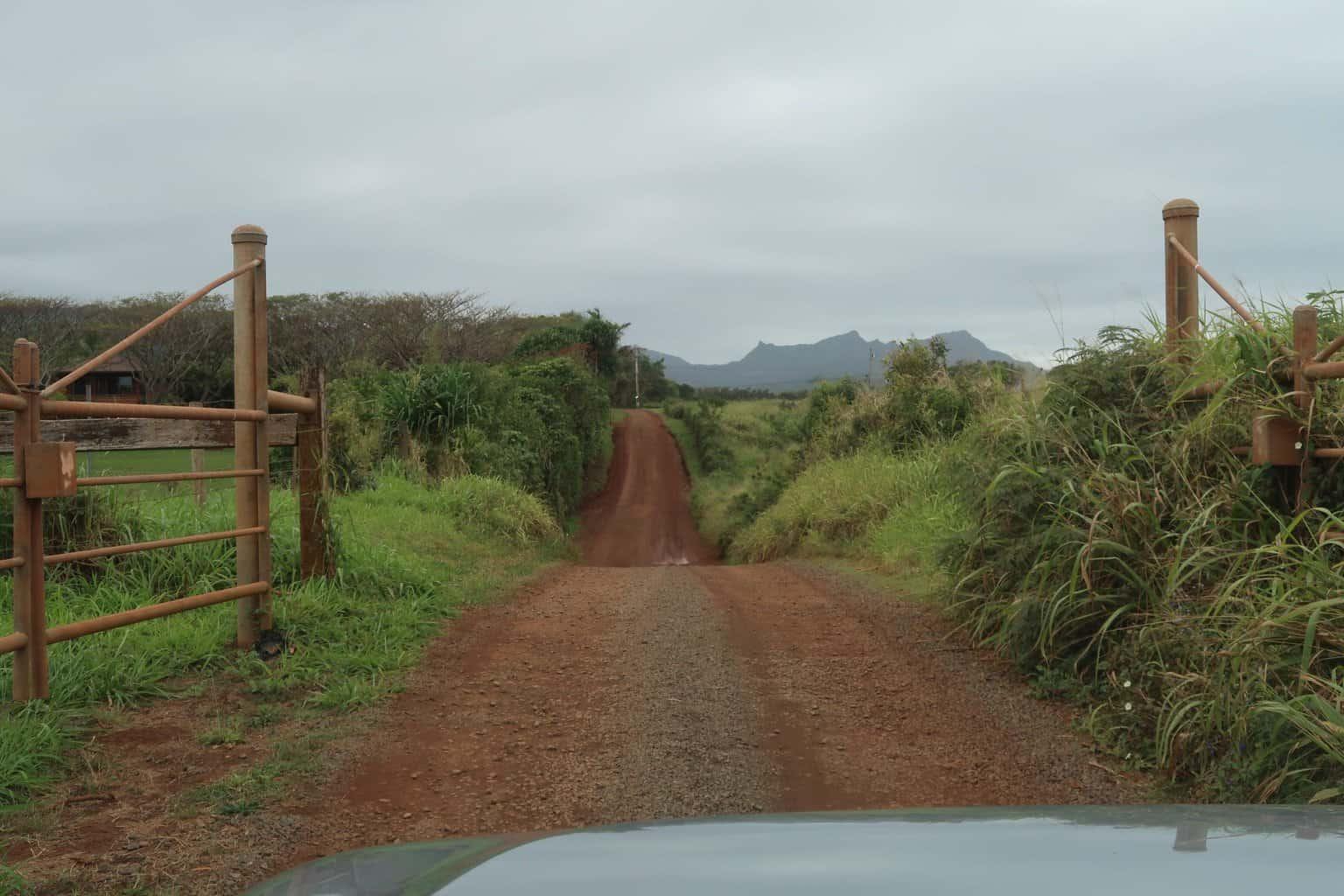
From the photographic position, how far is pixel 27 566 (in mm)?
4840

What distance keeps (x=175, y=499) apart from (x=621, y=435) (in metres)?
33.5

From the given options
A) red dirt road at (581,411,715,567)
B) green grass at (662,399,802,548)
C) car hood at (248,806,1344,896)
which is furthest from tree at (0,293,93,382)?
car hood at (248,806,1344,896)

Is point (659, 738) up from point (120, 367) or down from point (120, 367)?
down

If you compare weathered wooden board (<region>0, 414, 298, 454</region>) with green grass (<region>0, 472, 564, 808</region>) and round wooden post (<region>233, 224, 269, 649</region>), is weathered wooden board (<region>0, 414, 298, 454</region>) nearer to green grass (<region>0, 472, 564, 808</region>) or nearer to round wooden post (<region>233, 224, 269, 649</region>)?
round wooden post (<region>233, 224, 269, 649</region>)

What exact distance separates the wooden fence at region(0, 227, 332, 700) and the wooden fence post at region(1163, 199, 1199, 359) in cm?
600

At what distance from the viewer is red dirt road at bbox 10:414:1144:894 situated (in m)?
3.97

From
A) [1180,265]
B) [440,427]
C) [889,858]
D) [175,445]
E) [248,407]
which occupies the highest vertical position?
[1180,265]

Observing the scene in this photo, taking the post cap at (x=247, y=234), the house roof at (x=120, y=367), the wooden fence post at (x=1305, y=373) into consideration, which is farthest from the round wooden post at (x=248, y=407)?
the house roof at (x=120, y=367)

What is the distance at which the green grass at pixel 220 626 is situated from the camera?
16.2ft

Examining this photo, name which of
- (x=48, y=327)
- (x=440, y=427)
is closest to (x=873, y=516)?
(x=440, y=427)

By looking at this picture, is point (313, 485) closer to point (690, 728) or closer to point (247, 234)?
point (247, 234)

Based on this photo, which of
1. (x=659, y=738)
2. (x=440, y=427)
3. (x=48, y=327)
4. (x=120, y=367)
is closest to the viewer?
(x=659, y=738)

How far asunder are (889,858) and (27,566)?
186 inches

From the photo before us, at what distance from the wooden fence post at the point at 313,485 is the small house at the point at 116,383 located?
97.3ft
